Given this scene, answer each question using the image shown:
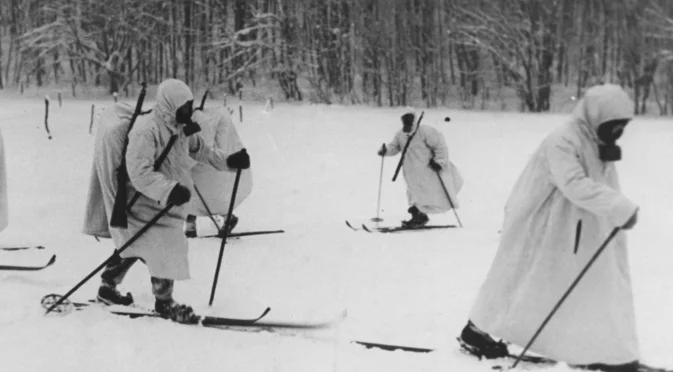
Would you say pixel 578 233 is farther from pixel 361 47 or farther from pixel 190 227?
pixel 361 47

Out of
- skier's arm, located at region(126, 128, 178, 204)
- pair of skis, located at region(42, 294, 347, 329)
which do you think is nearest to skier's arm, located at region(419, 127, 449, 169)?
pair of skis, located at region(42, 294, 347, 329)

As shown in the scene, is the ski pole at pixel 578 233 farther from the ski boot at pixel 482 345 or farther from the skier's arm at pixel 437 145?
the skier's arm at pixel 437 145

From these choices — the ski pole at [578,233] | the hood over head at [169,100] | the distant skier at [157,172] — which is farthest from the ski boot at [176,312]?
the ski pole at [578,233]

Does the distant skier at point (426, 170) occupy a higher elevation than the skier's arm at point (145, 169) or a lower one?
lower

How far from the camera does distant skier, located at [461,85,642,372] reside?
355 cm

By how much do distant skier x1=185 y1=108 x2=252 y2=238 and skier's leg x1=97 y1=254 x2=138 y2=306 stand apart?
2.87 m

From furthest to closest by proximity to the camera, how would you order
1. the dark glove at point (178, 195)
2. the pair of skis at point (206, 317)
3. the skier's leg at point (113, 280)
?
1. the skier's leg at point (113, 280)
2. the pair of skis at point (206, 317)
3. the dark glove at point (178, 195)

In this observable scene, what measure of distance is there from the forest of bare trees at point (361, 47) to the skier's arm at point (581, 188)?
19658 mm

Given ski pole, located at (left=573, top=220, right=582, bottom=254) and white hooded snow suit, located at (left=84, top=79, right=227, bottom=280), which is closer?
ski pole, located at (left=573, top=220, right=582, bottom=254)

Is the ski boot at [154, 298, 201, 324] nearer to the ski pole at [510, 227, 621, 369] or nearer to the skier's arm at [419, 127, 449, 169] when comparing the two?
the ski pole at [510, 227, 621, 369]

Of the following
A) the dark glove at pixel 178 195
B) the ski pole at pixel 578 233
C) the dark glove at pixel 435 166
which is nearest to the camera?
the ski pole at pixel 578 233

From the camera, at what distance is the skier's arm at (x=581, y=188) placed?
333 cm

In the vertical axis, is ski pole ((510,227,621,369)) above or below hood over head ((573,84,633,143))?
below

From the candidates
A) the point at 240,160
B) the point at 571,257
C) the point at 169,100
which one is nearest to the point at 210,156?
the point at 240,160
